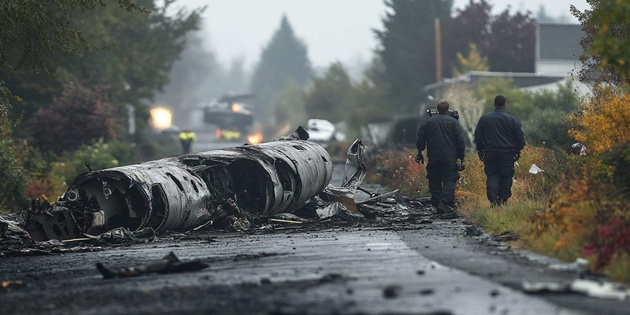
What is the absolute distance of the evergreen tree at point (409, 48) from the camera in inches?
2913

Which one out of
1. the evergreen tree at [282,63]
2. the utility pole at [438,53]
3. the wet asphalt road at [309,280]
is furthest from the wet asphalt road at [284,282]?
the evergreen tree at [282,63]

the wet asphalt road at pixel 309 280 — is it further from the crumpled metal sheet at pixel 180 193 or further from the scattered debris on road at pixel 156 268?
the crumpled metal sheet at pixel 180 193

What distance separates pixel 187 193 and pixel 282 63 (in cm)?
15879

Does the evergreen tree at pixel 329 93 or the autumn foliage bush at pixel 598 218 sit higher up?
the evergreen tree at pixel 329 93

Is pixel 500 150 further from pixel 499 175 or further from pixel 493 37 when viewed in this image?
pixel 493 37

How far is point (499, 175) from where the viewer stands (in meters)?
18.4

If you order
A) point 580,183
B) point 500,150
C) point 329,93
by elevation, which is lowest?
point 580,183

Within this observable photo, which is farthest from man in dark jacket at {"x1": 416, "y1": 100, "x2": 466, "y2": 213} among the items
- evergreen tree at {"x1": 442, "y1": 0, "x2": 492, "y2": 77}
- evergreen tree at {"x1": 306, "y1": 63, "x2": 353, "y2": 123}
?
evergreen tree at {"x1": 306, "y1": 63, "x2": 353, "y2": 123}

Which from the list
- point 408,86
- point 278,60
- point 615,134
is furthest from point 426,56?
point 278,60

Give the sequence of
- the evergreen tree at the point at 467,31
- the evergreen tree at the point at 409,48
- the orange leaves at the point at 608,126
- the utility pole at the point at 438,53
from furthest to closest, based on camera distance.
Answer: the evergreen tree at the point at 409,48, the evergreen tree at the point at 467,31, the utility pole at the point at 438,53, the orange leaves at the point at 608,126

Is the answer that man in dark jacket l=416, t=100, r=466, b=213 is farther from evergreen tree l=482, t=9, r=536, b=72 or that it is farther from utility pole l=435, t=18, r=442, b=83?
utility pole l=435, t=18, r=442, b=83

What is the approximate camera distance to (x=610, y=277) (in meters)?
9.90

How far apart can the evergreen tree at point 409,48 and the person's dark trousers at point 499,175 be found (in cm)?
5402

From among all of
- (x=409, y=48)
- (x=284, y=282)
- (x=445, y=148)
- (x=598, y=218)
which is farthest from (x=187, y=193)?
(x=409, y=48)
